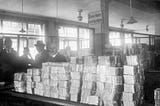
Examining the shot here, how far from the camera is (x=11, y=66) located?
4488mm

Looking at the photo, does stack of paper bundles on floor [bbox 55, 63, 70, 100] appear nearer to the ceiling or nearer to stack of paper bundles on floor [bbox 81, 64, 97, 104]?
stack of paper bundles on floor [bbox 81, 64, 97, 104]

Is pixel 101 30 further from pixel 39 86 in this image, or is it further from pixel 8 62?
→ pixel 39 86

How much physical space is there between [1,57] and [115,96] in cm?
293

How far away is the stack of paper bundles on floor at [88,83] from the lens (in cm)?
295

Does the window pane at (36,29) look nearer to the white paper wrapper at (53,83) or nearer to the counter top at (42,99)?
the counter top at (42,99)

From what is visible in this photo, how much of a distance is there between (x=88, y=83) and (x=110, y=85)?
1.26 feet

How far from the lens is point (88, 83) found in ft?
9.79

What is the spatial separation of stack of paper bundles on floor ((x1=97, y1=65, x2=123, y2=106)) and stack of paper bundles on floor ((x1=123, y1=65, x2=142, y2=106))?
3.7 inches

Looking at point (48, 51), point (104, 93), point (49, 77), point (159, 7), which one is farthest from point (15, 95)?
point (159, 7)

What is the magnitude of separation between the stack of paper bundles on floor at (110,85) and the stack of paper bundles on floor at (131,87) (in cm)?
9

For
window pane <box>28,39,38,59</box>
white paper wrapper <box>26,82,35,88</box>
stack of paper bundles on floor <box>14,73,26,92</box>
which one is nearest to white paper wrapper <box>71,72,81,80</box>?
white paper wrapper <box>26,82,35,88</box>

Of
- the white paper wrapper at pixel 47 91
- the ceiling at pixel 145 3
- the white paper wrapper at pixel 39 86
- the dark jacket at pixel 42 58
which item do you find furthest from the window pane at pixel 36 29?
the white paper wrapper at pixel 47 91

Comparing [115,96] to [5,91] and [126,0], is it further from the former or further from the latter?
[126,0]

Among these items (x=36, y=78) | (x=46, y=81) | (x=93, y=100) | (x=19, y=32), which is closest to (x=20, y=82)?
(x=36, y=78)
